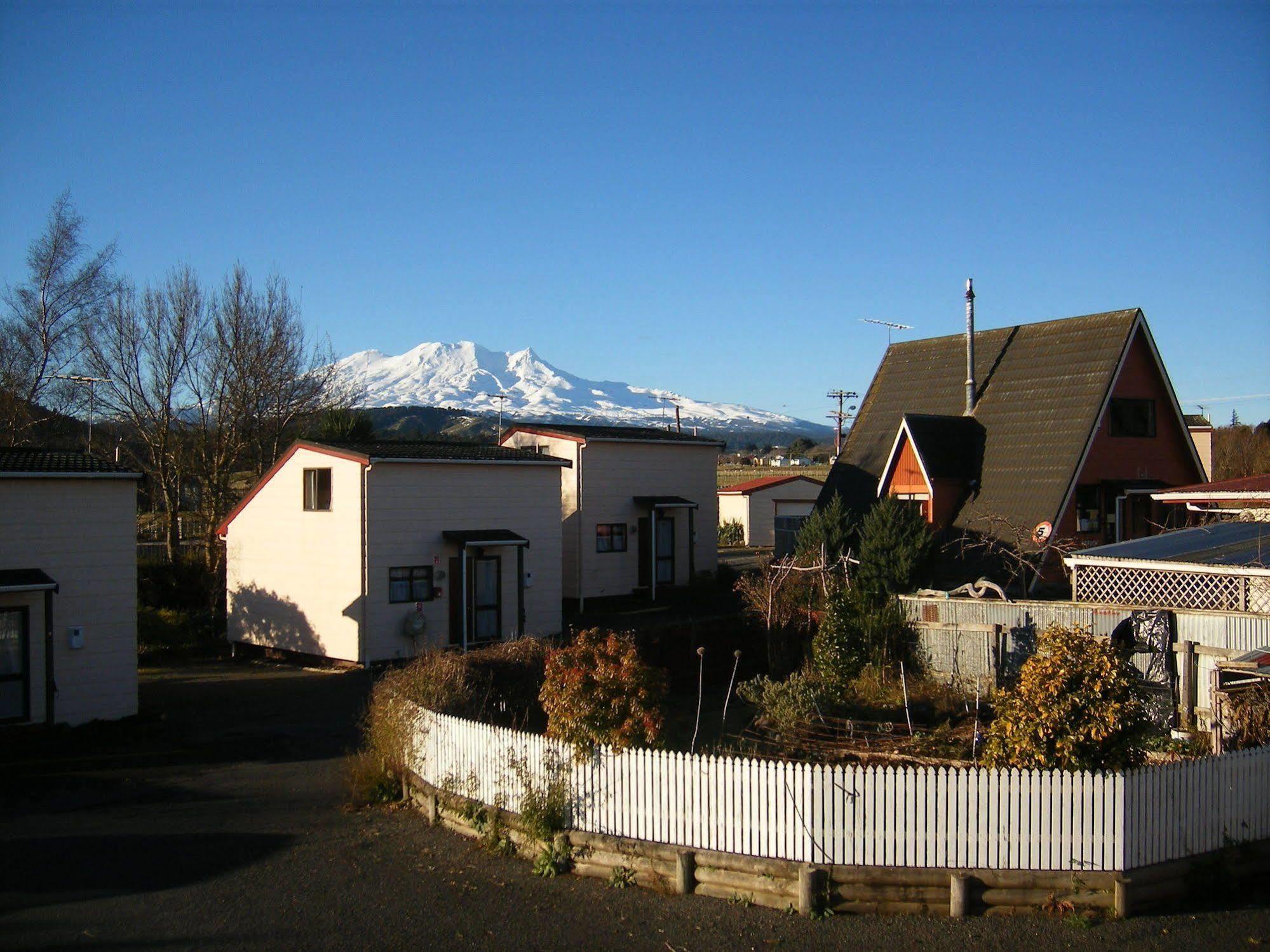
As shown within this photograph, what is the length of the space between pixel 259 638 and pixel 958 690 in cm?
1666

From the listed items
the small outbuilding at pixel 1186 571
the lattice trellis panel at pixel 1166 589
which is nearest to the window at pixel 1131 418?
the small outbuilding at pixel 1186 571

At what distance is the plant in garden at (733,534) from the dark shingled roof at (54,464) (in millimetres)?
38206

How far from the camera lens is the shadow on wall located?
24480 mm

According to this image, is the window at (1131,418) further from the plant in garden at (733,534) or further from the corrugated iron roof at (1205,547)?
the plant in garden at (733,534)

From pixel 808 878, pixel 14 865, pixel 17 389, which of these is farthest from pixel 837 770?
pixel 17 389

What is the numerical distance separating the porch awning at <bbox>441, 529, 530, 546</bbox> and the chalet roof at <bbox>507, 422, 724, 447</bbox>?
6484 mm

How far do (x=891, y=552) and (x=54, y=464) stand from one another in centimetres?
1517

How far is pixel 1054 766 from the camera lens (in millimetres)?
9711

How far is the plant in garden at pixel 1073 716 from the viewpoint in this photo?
9.65 metres

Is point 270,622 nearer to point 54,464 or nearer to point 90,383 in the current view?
point 54,464

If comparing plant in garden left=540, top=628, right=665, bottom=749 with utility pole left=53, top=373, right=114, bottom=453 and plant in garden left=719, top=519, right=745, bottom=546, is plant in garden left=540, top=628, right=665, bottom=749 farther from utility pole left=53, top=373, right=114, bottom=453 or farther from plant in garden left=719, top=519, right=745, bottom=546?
plant in garden left=719, top=519, right=745, bottom=546

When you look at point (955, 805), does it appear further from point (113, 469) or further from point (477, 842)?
point (113, 469)

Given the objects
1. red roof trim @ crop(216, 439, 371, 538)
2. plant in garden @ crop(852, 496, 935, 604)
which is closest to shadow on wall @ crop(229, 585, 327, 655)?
red roof trim @ crop(216, 439, 371, 538)

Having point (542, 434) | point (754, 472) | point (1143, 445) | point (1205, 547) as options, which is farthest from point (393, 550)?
point (754, 472)
